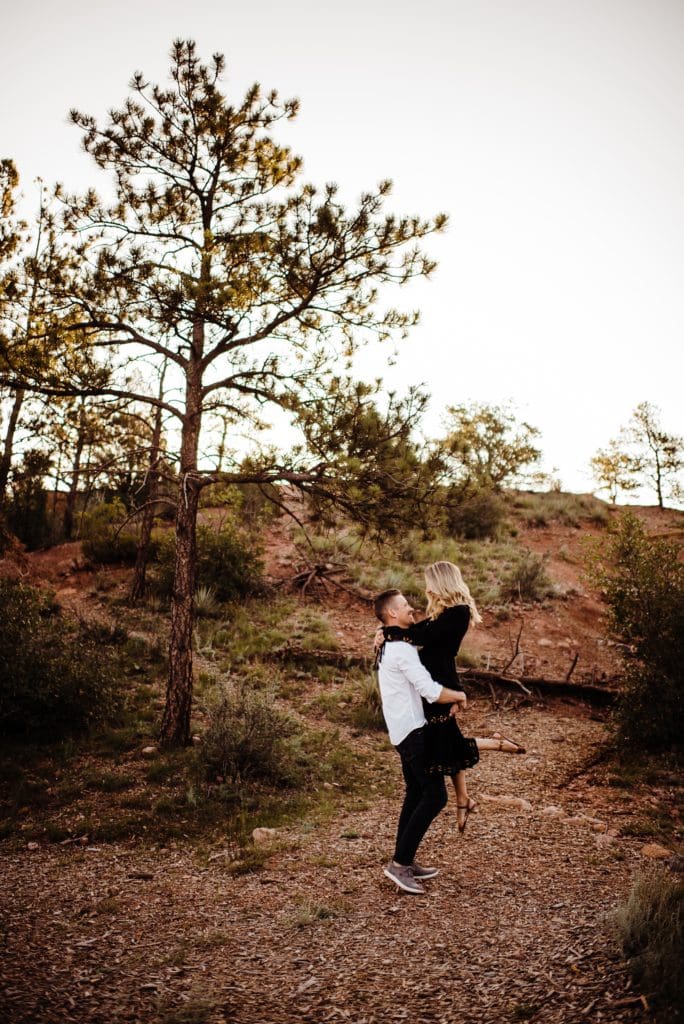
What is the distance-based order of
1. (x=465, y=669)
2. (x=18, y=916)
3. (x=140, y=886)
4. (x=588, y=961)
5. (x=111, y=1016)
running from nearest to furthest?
(x=111, y=1016)
(x=588, y=961)
(x=18, y=916)
(x=140, y=886)
(x=465, y=669)

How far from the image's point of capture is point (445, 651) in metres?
4.12

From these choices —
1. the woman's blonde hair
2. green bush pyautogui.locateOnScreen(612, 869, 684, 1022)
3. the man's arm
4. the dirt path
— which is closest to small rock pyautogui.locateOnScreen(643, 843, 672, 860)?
the dirt path

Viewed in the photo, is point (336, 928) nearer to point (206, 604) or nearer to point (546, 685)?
point (546, 685)

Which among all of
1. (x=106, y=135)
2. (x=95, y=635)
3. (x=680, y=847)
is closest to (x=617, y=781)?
(x=680, y=847)

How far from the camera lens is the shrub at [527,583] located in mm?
14797

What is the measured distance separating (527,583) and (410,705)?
1173 cm

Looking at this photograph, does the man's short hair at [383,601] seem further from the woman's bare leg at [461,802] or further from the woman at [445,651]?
the woman's bare leg at [461,802]

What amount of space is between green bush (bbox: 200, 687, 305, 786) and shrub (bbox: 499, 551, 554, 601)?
28.9 ft

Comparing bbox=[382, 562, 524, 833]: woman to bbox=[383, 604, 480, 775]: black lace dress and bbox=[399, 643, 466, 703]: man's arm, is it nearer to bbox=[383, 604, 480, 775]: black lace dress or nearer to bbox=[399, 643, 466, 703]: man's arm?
bbox=[383, 604, 480, 775]: black lace dress

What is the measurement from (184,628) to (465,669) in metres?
5.45

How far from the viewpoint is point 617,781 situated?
22.7 ft

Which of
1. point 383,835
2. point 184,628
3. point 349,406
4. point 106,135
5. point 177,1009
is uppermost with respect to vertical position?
point 106,135

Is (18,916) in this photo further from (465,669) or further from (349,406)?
(465,669)

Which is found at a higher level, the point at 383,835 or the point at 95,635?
the point at 95,635
